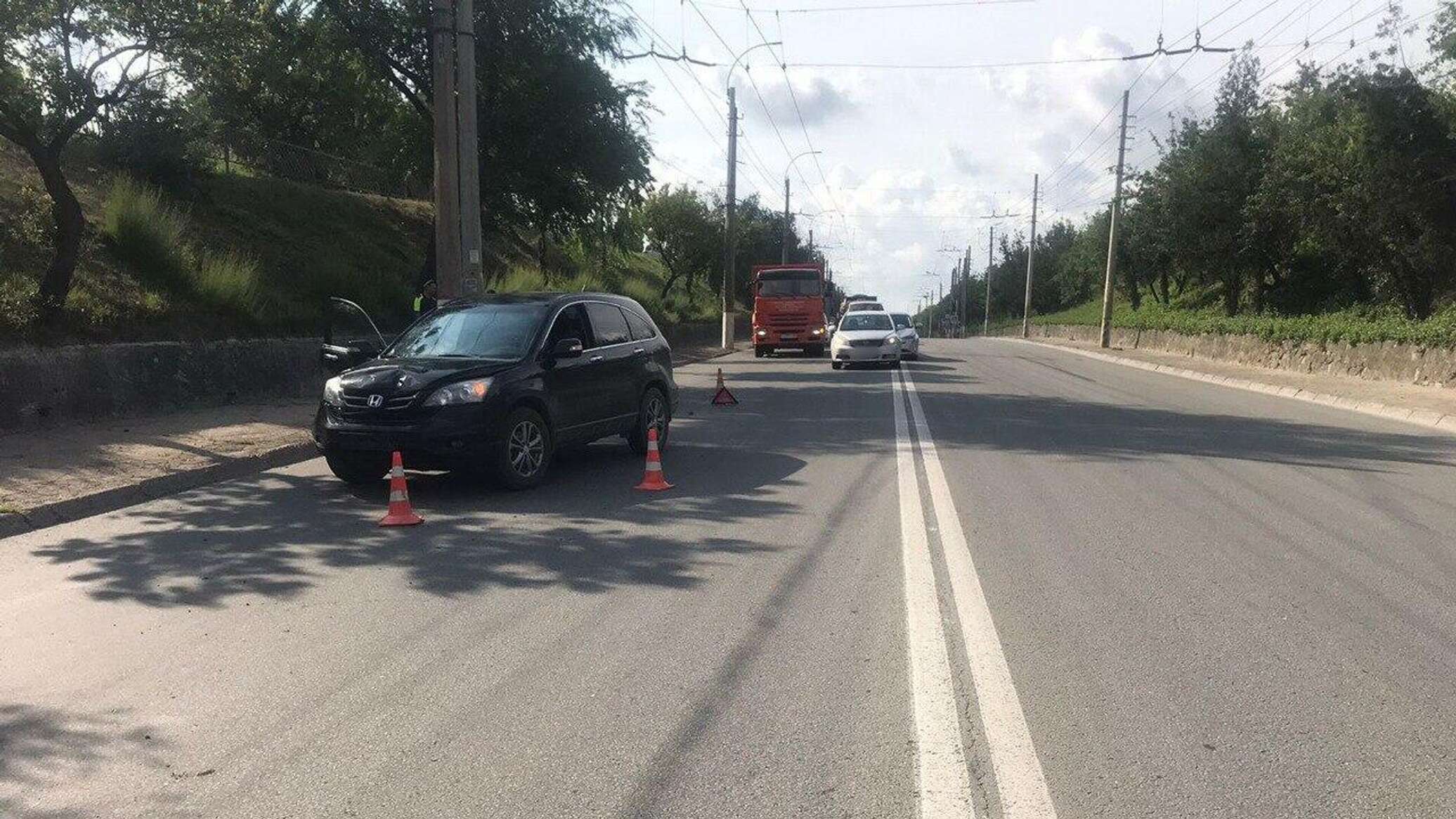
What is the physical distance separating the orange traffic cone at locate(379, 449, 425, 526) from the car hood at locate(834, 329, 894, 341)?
20591 mm

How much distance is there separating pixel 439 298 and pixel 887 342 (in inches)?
602

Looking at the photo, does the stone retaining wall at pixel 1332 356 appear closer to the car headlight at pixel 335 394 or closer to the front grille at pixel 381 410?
the front grille at pixel 381 410

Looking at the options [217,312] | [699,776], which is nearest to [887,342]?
[217,312]

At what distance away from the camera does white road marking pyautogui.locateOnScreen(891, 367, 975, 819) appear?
347 centimetres

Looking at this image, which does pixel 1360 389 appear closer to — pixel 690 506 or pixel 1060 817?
pixel 690 506

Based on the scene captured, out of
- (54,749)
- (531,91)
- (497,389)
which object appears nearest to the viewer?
(54,749)

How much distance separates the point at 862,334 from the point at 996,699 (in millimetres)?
23739

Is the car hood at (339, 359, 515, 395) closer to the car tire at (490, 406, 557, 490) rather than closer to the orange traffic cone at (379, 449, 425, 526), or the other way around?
the car tire at (490, 406, 557, 490)

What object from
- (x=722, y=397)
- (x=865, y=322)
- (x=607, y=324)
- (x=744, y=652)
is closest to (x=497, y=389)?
(x=607, y=324)

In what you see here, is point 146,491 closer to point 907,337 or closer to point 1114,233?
point 907,337

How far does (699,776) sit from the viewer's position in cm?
359

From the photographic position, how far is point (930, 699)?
4.28 meters

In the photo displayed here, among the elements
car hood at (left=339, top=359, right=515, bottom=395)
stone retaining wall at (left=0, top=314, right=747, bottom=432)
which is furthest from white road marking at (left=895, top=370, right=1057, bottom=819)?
stone retaining wall at (left=0, top=314, right=747, bottom=432)

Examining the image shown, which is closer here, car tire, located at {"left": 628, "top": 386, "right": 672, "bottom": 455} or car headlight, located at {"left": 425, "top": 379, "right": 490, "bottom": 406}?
car headlight, located at {"left": 425, "top": 379, "right": 490, "bottom": 406}
